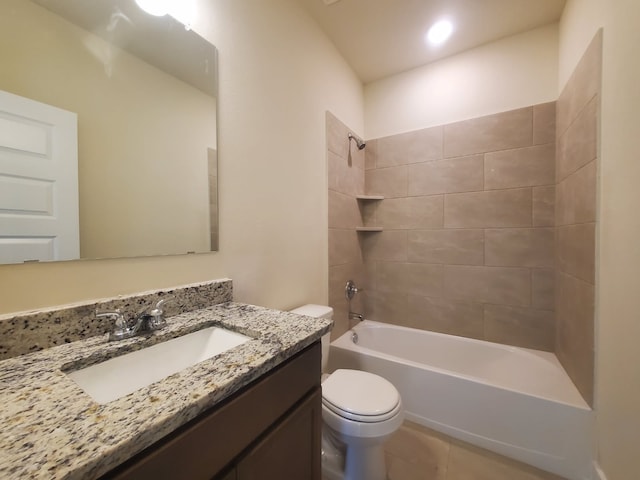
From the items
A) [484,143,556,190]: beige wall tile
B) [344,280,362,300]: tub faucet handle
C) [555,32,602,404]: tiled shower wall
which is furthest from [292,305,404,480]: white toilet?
[484,143,556,190]: beige wall tile

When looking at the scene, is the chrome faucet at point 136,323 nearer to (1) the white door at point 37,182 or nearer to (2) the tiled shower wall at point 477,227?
(1) the white door at point 37,182

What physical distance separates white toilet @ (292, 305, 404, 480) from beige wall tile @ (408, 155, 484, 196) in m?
1.56

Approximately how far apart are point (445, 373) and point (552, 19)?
2433 millimetres

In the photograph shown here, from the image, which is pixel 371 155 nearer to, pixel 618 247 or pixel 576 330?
pixel 618 247

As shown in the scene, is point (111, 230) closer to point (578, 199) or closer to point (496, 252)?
point (578, 199)

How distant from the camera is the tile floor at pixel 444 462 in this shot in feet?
4.32

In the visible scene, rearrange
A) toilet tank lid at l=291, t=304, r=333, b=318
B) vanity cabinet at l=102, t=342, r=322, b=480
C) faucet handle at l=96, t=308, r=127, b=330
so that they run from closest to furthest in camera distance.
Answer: vanity cabinet at l=102, t=342, r=322, b=480 → faucet handle at l=96, t=308, r=127, b=330 → toilet tank lid at l=291, t=304, r=333, b=318

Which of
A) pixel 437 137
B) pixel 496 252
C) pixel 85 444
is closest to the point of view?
pixel 85 444

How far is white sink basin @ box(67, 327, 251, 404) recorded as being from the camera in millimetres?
652

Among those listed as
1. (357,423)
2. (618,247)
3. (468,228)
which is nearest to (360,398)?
(357,423)

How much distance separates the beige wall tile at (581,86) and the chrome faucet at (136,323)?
2.06 metres

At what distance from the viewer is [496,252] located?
196cm

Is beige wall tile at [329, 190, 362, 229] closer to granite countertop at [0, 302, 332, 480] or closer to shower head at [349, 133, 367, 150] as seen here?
shower head at [349, 133, 367, 150]

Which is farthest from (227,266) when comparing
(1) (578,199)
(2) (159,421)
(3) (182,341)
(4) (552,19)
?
(4) (552,19)
